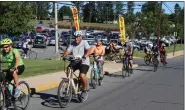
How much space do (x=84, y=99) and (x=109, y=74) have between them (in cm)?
886

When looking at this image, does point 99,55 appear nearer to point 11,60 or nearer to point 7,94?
point 11,60

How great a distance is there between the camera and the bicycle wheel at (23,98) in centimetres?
895

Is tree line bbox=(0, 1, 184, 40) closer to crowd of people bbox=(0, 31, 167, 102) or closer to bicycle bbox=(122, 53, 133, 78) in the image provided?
bicycle bbox=(122, 53, 133, 78)

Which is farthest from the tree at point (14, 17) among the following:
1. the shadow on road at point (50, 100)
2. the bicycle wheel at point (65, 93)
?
the bicycle wheel at point (65, 93)

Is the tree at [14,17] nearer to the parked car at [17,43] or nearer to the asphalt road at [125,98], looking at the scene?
the asphalt road at [125,98]

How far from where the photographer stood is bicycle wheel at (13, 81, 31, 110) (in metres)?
8.95

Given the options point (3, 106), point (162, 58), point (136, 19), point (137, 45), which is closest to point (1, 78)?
point (3, 106)

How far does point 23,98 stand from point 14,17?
14.6 m

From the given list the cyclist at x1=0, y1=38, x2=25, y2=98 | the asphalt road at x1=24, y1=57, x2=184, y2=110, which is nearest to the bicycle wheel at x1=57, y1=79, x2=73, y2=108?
the asphalt road at x1=24, y1=57, x2=184, y2=110

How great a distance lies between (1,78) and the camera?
838 cm

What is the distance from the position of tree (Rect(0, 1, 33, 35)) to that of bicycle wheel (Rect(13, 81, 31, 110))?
1395 cm

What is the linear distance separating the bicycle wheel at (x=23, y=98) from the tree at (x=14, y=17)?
45.8ft

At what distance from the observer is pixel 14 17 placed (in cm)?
2311

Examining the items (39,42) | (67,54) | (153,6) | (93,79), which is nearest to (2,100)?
(67,54)
